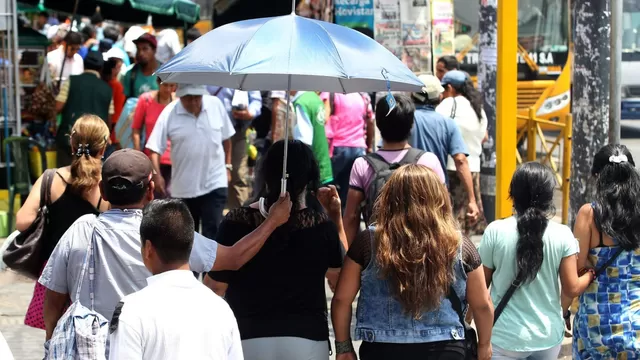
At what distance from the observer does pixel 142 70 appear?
36.9ft

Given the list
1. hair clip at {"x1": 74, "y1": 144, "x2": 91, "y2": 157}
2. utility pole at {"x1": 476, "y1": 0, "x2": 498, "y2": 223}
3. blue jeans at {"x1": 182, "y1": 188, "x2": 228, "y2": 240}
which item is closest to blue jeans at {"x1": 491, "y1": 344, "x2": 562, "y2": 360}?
hair clip at {"x1": 74, "y1": 144, "x2": 91, "y2": 157}

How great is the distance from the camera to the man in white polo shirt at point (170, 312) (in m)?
3.27

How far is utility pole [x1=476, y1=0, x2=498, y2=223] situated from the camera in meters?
10.7

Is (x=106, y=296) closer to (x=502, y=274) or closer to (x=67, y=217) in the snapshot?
(x=67, y=217)

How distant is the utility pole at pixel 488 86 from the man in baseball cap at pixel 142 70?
131 inches

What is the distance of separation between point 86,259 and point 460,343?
143 cm

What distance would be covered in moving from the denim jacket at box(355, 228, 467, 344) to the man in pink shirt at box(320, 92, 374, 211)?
6110 mm

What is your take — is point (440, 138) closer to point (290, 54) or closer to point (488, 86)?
point (290, 54)

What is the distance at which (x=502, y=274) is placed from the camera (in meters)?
4.92

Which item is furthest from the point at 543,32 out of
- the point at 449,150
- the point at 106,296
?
the point at 106,296

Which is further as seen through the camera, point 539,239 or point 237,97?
point 237,97

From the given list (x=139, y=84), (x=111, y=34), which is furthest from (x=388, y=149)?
(x=111, y=34)

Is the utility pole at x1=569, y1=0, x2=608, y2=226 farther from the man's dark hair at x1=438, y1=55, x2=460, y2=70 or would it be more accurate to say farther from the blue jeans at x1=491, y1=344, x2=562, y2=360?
the man's dark hair at x1=438, y1=55, x2=460, y2=70

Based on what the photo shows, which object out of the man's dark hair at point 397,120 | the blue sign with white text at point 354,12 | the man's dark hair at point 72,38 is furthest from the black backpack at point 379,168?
the man's dark hair at point 72,38
